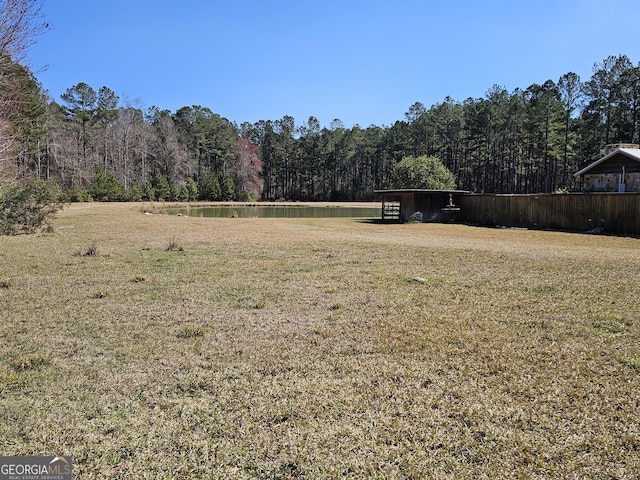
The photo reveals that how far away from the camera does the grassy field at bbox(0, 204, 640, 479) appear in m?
2.44

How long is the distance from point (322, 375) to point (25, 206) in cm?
1564

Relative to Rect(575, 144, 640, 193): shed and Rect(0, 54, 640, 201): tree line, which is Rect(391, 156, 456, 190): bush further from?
Rect(575, 144, 640, 193): shed

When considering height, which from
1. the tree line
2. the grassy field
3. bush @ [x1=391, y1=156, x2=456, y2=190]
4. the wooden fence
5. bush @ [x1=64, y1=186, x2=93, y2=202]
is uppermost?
the tree line

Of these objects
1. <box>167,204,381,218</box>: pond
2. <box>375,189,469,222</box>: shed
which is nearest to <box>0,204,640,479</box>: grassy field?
<box>375,189,469,222</box>: shed

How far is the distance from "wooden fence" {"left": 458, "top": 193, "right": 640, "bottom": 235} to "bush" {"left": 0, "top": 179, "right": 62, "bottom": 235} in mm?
21958

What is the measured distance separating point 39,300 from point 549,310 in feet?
22.5

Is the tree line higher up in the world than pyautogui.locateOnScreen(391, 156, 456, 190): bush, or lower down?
higher up

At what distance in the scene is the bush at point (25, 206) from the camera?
46.6ft

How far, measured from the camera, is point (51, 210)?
52.0ft

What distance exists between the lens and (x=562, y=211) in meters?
20.4

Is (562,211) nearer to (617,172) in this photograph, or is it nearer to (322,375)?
(617,172)

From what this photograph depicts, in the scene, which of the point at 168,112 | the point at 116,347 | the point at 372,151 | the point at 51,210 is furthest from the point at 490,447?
the point at 168,112

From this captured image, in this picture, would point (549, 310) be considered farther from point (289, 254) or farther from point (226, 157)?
point (226, 157)

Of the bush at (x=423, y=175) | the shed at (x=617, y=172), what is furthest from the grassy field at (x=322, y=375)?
the bush at (x=423, y=175)
